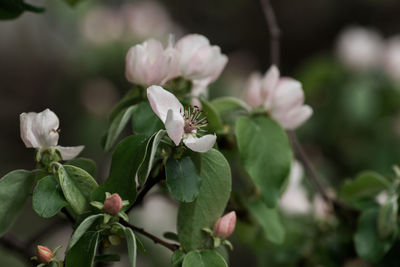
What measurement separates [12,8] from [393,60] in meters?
1.35

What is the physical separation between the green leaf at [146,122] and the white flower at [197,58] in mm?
79

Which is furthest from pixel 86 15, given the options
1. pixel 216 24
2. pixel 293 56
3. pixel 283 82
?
pixel 283 82

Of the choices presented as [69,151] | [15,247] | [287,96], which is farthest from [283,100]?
[15,247]

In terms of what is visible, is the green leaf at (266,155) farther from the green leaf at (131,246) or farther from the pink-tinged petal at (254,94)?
the green leaf at (131,246)

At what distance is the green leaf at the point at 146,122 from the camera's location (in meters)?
0.67

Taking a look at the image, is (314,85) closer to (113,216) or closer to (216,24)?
(113,216)

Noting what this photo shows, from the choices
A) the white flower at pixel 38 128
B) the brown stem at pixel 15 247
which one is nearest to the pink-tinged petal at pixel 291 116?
the white flower at pixel 38 128

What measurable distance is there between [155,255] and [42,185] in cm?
117

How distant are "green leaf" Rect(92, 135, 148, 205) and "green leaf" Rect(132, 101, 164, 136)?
0.14 feet

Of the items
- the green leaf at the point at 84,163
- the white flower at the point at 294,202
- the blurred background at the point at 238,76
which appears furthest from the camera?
the blurred background at the point at 238,76

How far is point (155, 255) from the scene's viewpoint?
175cm

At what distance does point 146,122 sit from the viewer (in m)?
0.68

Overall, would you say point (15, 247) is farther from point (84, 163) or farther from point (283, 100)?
point (283, 100)

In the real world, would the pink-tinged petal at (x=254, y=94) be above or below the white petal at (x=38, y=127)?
below
